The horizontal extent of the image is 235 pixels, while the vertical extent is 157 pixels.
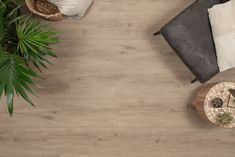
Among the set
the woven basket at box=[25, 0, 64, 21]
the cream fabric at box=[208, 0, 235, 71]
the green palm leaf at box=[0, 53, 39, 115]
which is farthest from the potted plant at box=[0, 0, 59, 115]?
the cream fabric at box=[208, 0, 235, 71]

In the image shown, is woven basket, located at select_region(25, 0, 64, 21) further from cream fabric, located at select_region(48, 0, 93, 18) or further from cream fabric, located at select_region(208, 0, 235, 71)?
cream fabric, located at select_region(208, 0, 235, 71)

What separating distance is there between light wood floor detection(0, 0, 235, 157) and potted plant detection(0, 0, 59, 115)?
1.59 ft

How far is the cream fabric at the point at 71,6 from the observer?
245 centimetres

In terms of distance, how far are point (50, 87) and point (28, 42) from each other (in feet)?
2.23

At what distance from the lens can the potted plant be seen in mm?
2125

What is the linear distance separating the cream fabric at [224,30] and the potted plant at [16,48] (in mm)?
1107

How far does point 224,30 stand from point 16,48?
1446 mm

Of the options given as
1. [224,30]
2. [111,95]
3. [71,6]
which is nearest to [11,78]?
[71,6]

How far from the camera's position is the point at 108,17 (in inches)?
112

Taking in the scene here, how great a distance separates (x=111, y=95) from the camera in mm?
2865

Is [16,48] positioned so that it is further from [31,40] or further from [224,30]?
[224,30]

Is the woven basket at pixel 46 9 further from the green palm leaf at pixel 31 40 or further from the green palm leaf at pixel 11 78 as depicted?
the green palm leaf at pixel 11 78

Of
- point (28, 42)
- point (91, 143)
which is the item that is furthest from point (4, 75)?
point (91, 143)

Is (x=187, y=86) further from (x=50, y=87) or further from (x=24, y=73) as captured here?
(x=24, y=73)
